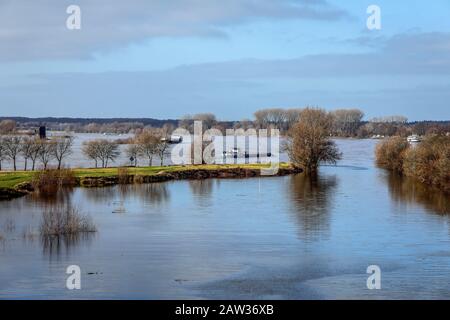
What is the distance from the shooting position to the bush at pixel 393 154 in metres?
52.9

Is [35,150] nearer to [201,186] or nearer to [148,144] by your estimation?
[148,144]

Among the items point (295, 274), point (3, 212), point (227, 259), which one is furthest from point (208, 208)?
point (295, 274)

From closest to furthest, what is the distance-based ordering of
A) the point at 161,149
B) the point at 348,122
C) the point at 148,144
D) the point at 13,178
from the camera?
the point at 13,178 → the point at 148,144 → the point at 161,149 → the point at 348,122

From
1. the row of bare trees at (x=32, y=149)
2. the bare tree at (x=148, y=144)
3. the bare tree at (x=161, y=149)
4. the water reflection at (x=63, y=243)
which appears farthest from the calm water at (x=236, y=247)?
the bare tree at (x=161, y=149)

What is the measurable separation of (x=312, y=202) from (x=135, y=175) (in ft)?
51.2

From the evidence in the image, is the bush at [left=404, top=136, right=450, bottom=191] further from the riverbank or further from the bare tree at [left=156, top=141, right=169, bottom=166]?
the bare tree at [left=156, top=141, right=169, bottom=166]

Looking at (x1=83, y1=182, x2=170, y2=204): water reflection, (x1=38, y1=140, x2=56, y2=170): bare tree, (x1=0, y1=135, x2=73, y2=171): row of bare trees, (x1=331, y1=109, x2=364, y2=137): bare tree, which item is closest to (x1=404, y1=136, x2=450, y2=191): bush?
(x1=83, y1=182, x2=170, y2=204): water reflection

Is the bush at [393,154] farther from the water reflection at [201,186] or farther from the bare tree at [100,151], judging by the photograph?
the bare tree at [100,151]

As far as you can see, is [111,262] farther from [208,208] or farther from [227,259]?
[208,208]

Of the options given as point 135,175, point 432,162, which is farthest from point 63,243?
point 432,162

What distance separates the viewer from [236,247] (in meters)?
21.1

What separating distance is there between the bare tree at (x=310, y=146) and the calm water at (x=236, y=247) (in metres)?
17.4
